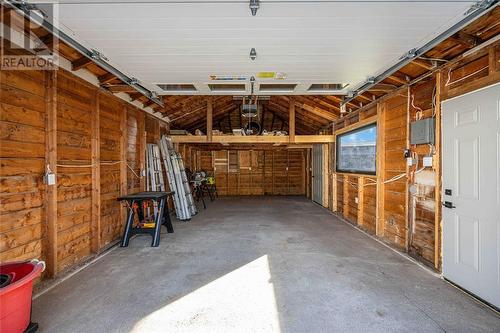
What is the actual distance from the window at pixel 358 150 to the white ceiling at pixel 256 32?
1972 millimetres

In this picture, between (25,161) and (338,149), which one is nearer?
(25,161)

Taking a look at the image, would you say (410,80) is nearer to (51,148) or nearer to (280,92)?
(280,92)

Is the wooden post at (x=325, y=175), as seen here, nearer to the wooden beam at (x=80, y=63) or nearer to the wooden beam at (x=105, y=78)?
the wooden beam at (x=105, y=78)

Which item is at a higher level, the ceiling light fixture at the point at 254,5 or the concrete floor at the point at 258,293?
the ceiling light fixture at the point at 254,5

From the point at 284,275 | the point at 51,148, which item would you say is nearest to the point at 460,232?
the point at 284,275

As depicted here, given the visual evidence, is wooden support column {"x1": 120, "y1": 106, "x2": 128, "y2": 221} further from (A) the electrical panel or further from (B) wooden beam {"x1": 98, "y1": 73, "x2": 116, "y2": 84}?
(A) the electrical panel

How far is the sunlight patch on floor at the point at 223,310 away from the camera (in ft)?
6.21

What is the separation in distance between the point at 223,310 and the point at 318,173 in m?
6.51

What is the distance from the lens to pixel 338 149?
6.25 meters

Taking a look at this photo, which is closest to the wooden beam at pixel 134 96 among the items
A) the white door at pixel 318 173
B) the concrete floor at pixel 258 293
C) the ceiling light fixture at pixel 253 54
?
the concrete floor at pixel 258 293

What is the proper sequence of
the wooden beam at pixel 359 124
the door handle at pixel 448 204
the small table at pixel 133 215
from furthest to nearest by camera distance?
the wooden beam at pixel 359 124 → the small table at pixel 133 215 → the door handle at pixel 448 204

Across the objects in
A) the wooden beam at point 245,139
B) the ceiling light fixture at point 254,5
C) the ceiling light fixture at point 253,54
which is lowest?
the wooden beam at point 245,139

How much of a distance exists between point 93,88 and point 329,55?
3.18 meters

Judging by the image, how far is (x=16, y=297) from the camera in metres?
1.59
